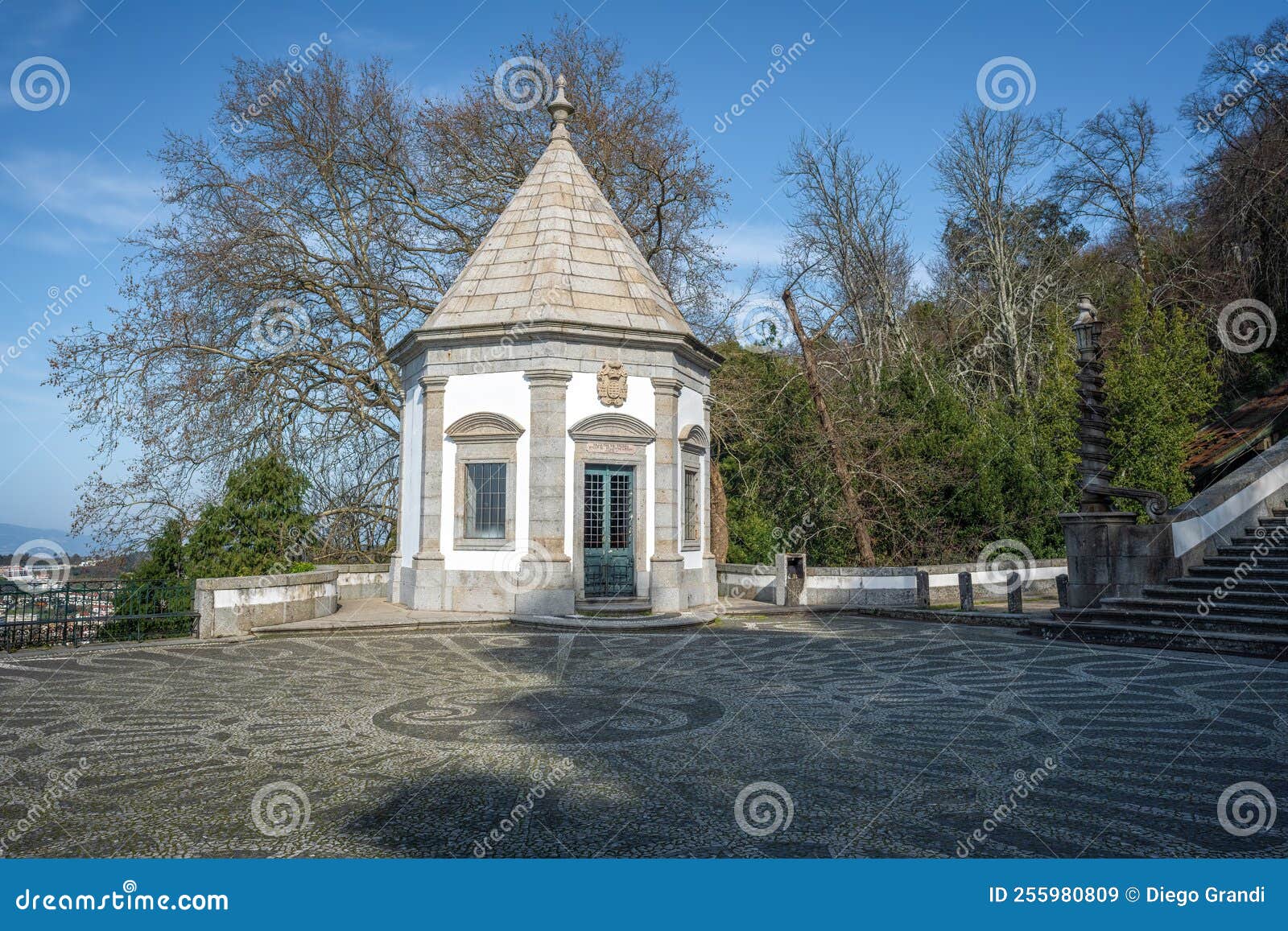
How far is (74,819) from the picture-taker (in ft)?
15.8

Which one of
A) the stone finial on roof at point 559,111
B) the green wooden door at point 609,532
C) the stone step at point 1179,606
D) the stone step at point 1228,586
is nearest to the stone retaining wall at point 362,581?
the green wooden door at point 609,532

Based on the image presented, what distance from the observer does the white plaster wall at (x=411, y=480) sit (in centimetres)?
1723

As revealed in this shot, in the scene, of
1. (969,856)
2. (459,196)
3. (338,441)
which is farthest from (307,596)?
(459,196)

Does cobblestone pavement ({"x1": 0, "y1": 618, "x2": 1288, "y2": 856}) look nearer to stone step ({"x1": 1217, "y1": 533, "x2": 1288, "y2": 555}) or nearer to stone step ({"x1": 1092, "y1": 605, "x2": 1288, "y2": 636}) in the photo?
stone step ({"x1": 1092, "y1": 605, "x2": 1288, "y2": 636})

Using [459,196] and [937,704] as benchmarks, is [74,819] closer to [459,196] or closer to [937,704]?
[937,704]

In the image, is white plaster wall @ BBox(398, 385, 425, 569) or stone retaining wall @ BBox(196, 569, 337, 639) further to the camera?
white plaster wall @ BBox(398, 385, 425, 569)

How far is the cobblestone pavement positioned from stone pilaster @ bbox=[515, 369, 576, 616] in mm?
4407

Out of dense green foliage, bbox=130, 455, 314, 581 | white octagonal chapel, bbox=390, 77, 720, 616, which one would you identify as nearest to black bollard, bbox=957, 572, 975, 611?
white octagonal chapel, bbox=390, 77, 720, 616

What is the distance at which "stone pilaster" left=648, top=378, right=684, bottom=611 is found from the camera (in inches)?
645

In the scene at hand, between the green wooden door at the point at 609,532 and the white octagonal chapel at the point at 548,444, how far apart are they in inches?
1.0

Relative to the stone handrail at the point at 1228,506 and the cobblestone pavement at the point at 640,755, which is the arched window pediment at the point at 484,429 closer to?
the cobblestone pavement at the point at 640,755

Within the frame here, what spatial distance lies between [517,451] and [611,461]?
1.81 meters

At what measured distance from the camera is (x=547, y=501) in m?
15.9

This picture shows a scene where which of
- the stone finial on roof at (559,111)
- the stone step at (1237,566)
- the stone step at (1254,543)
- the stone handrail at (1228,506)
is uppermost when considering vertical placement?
the stone finial on roof at (559,111)
